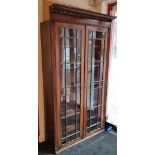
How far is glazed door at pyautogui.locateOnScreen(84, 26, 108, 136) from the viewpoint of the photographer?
104 inches

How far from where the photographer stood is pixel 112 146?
8.69 ft

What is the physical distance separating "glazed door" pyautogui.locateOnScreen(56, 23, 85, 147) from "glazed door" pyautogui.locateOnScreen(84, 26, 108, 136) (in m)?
0.13

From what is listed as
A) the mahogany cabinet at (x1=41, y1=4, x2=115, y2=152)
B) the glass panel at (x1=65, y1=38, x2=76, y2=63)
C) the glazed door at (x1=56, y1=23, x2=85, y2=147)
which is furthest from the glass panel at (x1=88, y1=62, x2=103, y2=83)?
the glass panel at (x1=65, y1=38, x2=76, y2=63)

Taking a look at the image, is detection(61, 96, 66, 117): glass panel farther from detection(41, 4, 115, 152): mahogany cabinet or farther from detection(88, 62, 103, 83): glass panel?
A: detection(88, 62, 103, 83): glass panel

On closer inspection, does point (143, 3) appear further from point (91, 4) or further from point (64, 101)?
point (91, 4)

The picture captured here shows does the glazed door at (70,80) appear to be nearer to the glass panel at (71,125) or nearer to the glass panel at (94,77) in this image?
the glass panel at (71,125)

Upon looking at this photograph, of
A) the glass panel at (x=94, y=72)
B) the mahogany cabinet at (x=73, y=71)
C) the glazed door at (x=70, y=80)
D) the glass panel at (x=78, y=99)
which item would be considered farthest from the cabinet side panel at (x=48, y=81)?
the glass panel at (x=94, y=72)

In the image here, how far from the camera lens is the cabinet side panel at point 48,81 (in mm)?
2281

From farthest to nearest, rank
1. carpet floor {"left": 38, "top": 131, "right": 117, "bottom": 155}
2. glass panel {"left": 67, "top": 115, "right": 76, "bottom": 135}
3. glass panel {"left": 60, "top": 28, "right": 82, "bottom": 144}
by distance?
glass panel {"left": 67, "top": 115, "right": 76, "bottom": 135}
carpet floor {"left": 38, "top": 131, "right": 117, "bottom": 155}
glass panel {"left": 60, "top": 28, "right": 82, "bottom": 144}

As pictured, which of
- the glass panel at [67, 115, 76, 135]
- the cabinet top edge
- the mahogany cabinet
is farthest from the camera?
the glass panel at [67, 115, 76, 135]

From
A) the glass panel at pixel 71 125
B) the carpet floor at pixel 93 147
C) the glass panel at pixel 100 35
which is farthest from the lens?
the glass panel at pixel 100 35

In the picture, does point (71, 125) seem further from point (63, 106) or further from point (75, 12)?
point (75, 12)

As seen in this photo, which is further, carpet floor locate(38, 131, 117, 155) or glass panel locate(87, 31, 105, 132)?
glass panel locate(87, 31, 105, 132)

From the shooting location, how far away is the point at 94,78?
2824mm
